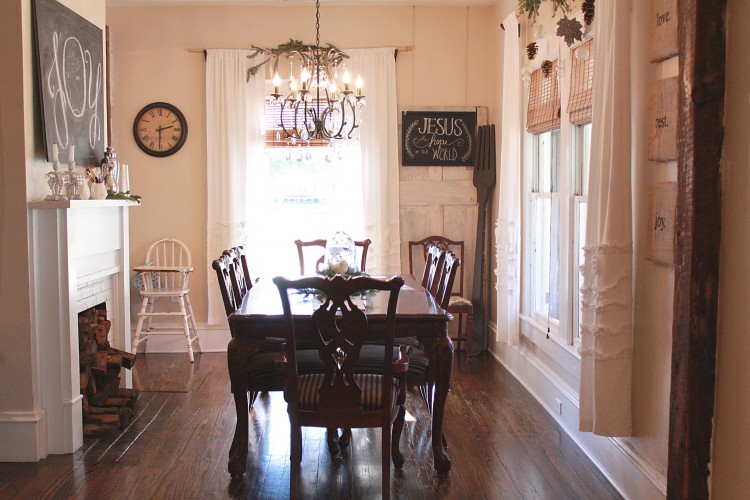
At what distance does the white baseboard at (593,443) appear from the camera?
305 cm

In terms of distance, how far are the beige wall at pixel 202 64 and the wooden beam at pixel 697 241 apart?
3.88 meters

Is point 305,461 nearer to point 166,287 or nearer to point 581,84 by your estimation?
point 581,84

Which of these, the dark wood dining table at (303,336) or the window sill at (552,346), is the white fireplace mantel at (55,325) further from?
the window sill at (552,346)

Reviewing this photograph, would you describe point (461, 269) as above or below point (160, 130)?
below

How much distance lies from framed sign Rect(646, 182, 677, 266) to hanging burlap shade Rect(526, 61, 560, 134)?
1.58 m

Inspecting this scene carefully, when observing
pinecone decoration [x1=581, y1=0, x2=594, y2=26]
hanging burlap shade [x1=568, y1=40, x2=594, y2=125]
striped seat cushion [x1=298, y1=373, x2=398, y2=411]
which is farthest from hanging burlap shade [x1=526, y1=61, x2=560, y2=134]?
striped seat cushion [x1=298, y1=373, x2=398, y2=411]

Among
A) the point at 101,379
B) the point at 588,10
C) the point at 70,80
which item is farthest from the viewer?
the point at 101,379

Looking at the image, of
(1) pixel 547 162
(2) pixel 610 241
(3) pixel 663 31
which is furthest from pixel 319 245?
(3) pixel 663 31

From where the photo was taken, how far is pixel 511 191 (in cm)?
527

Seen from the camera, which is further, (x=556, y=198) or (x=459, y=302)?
(x=459, y=302)

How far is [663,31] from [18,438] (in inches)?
137

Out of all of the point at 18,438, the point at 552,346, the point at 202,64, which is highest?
the point at 202,64

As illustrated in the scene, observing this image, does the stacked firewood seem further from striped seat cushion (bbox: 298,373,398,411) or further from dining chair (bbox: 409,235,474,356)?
dining chair (bbox: 409,235,474,356)

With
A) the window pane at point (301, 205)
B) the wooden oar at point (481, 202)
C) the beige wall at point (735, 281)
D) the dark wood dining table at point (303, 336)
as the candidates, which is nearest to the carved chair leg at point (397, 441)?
the dark wood dining table at point (303, 336)
